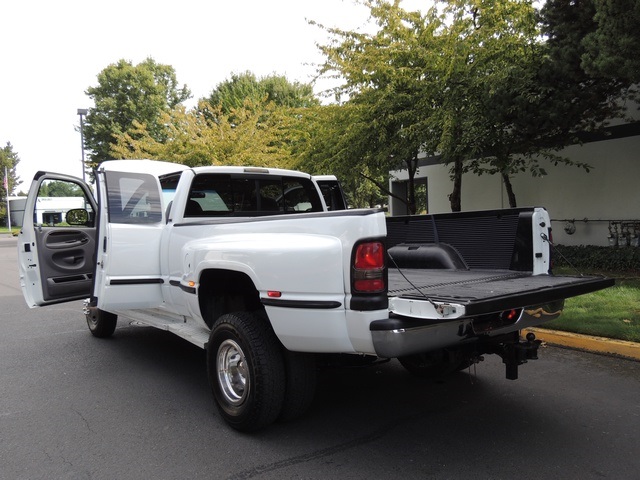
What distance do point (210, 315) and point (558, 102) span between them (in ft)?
23.4

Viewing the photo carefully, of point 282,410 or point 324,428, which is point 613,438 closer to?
point 324,428

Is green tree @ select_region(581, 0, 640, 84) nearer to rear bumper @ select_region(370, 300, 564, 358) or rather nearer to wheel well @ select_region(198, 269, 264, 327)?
rear bumper @ select_region(370, 300, 564, 358)

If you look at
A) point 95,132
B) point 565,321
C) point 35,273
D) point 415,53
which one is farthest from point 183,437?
point 95,132

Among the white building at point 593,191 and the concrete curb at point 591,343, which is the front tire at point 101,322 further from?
the white building at point 593,191

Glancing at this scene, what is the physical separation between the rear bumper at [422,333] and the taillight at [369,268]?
203mm

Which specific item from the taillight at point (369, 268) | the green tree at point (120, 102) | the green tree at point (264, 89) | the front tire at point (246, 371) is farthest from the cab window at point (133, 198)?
the green tree at point (120, 102)

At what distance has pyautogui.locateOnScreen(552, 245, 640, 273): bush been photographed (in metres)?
10.0

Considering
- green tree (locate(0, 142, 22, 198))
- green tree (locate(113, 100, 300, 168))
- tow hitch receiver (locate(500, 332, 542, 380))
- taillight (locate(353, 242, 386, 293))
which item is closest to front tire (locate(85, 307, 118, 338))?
taillight (locate(353, 242, 386, 293))

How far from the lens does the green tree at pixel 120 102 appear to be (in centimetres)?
4206

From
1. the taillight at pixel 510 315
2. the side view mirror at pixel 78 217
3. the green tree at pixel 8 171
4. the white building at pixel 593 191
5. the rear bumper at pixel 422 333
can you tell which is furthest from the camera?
the green tree at pixel 8 171

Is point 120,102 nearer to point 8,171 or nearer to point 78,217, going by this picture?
point 78,217

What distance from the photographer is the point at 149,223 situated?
467 cm

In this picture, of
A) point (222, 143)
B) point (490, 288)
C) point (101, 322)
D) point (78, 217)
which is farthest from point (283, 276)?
point (222, 143)

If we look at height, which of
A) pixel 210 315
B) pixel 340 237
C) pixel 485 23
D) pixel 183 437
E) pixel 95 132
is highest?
pixel 95 132
